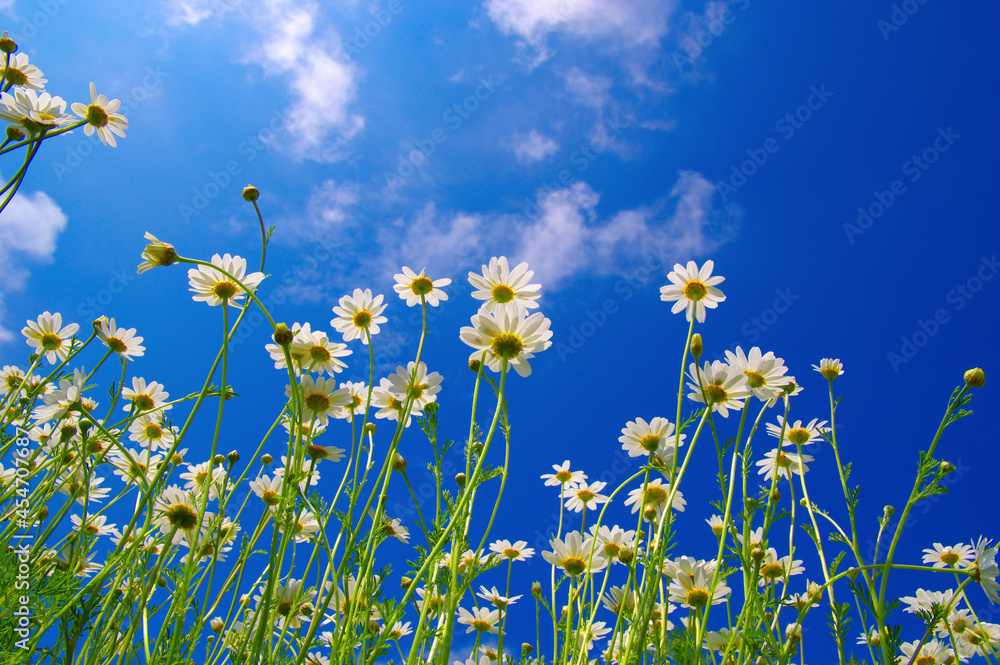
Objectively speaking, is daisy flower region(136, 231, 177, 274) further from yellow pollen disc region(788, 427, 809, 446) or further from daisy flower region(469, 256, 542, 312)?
yellow pollen disc region(788, 427, 809, 446)

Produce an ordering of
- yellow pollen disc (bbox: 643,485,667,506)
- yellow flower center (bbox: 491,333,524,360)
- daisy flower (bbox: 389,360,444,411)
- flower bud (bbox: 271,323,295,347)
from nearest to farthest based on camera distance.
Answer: flower bud (bbox: 271,323,295,347), yellow flower center (bbox: 491,333,524,360), daisy flower (bbox: 389,360,444,411), yellow pollen disc (bbox: 643,485,667,506)

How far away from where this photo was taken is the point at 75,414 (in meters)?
2.67

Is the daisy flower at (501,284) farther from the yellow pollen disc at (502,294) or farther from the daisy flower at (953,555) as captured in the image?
the daisy flower at (953,555)

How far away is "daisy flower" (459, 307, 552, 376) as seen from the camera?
1.78m

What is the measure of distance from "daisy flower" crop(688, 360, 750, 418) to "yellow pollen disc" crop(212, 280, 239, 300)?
5.69 feet

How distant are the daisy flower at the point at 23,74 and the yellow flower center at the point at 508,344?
1911 millimetres

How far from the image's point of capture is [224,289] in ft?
6.72

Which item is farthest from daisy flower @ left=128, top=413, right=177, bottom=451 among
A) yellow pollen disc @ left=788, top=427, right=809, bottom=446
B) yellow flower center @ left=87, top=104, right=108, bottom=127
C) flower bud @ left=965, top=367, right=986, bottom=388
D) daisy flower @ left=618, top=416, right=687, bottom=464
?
flower bud @ left=965, top=367, right=986, bottom=388

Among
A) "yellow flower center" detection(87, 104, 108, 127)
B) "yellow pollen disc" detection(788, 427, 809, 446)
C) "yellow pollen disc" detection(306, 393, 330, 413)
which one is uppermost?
"yellow flower center" detection(87, 104, 108, 127)

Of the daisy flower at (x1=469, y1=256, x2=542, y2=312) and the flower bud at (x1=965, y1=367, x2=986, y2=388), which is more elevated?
the daisy flower at (x1=469, y1=256, x2=542, y2=312)

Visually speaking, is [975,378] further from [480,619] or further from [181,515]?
[181,515]

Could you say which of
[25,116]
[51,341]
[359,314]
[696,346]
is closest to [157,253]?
[25,116]

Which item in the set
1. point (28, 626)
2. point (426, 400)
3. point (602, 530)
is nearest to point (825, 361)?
point (602, 530)

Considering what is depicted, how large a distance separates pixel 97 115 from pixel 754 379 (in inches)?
115
